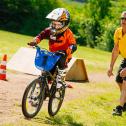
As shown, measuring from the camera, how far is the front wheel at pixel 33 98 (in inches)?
332

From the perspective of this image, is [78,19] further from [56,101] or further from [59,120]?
[59,120]

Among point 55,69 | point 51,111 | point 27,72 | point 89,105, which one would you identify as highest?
point 55,69

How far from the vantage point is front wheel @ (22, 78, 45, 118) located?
8.42 m

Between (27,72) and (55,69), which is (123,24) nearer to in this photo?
(55,69)

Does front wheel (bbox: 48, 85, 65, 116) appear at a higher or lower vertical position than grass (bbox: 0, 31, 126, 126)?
higher

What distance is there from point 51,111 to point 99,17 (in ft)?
251

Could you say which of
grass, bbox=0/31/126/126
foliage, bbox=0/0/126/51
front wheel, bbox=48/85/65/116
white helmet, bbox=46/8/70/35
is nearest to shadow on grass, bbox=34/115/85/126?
grass, bbox=0/31/126/126

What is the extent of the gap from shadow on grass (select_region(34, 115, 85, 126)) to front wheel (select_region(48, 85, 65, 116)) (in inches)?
4.9

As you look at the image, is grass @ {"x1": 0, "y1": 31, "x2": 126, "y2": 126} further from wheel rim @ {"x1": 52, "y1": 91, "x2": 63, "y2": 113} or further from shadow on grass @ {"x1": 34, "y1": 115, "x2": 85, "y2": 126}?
wheel rim @ {"x1": 52, "y1": 91, "x2": 63, "y2": 113}

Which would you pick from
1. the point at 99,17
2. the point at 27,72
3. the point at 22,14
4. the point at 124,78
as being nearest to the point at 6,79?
the point at 27,72

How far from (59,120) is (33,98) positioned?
2.50 feet

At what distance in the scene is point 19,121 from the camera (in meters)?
8.34

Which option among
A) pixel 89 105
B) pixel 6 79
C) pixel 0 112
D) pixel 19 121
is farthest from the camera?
pixel 6 79

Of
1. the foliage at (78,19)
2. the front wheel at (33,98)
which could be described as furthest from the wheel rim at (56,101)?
the foliage at (78,19)
